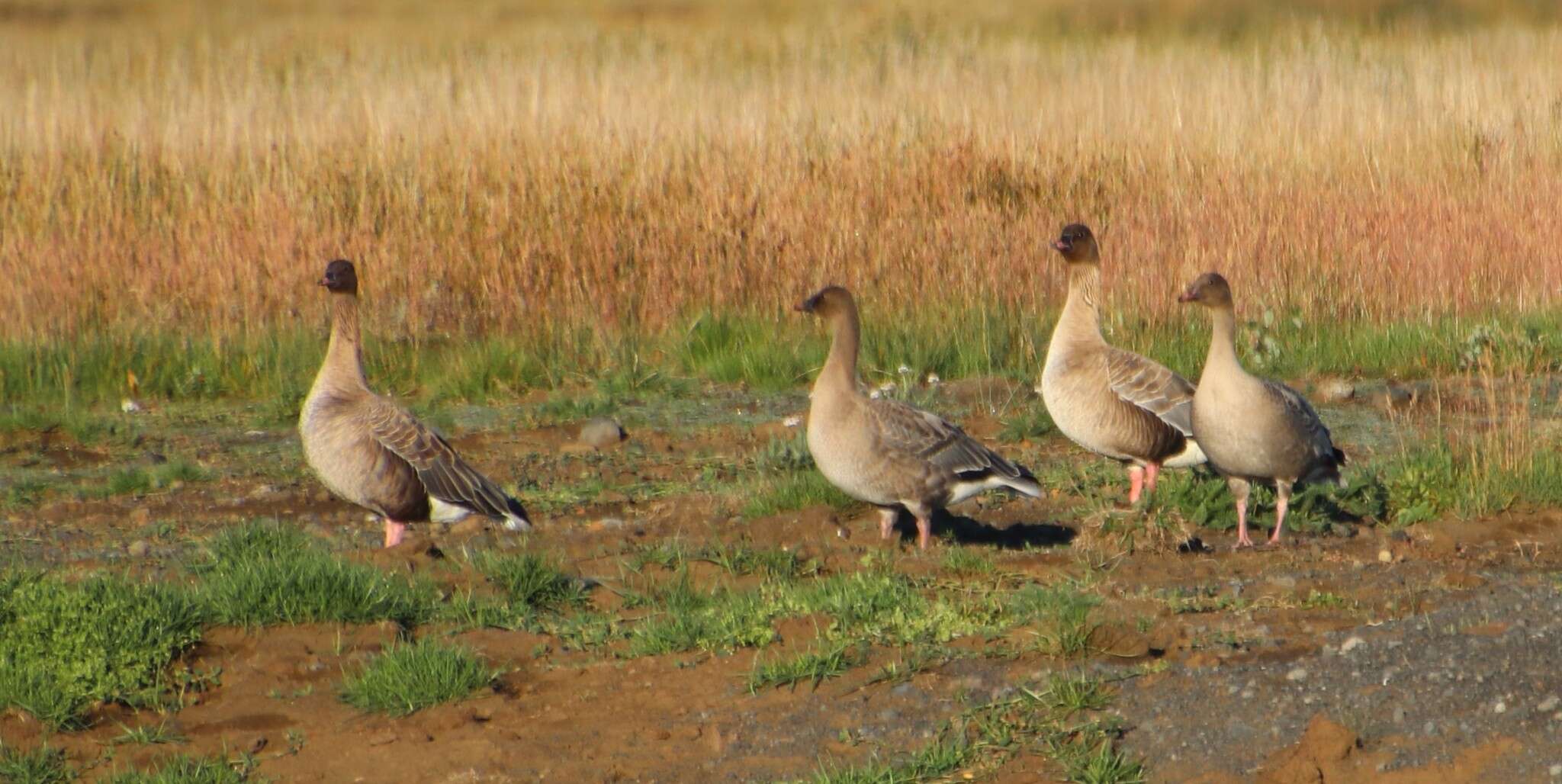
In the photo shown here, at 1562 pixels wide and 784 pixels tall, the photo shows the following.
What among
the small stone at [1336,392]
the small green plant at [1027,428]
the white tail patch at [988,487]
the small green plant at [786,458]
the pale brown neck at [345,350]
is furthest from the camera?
the small stone at [1336,392]

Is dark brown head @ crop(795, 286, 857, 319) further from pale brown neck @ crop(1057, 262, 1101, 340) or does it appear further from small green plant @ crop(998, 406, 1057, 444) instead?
small green plant @ crop(998, 406, 1057, 444)

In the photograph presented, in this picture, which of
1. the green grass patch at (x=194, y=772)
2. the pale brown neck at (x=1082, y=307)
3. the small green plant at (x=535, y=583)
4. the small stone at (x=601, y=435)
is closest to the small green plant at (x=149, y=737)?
the green grass patch at (x=194, y=772)

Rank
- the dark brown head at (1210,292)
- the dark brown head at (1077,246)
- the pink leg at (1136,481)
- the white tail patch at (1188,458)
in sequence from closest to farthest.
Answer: the dark brown head at (1210,292), the pink leg at (1136,481), the white tail patch at (1188,458), the dark brown head at (1077,246)

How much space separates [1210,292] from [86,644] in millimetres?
4973

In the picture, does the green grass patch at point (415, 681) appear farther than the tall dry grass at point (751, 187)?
No

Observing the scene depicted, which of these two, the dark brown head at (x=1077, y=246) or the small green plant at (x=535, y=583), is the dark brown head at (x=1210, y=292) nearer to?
the dark brown head at (x=1077, y=246)

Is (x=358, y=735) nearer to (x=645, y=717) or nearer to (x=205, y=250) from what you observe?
(x=645, y=717)

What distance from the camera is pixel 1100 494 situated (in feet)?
28.8

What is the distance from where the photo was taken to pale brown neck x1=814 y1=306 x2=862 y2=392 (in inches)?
304

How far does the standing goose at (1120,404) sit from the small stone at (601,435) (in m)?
2.77

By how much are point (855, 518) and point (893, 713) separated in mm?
2902

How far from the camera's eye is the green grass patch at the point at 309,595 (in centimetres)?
648

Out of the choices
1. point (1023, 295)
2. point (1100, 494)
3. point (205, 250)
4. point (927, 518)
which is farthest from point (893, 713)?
point (205, 250)

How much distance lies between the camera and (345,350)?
27.8 feet
